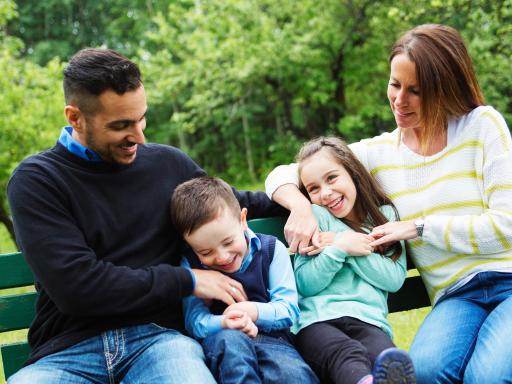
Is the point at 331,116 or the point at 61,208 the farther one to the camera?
the point at 331,116

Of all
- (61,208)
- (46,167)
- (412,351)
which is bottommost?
(412,351)

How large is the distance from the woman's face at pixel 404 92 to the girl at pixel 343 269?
29 centimetres

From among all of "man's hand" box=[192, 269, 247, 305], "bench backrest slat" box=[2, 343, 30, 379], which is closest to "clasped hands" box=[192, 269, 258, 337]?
"man's hand" box=[192, 269, 247, 305]

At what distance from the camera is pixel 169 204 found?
8.54 feet

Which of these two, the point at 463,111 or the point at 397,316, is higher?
the point at 463,111

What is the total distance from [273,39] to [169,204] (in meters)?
11.7

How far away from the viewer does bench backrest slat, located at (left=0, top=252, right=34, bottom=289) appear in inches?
101

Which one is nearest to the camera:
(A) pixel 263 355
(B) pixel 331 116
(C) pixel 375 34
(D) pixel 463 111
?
(A) pixel 263 355

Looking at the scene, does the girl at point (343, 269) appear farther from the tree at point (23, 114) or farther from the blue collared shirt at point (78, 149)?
the tree at point (23, 114)

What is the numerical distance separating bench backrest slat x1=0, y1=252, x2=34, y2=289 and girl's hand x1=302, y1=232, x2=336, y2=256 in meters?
1.17

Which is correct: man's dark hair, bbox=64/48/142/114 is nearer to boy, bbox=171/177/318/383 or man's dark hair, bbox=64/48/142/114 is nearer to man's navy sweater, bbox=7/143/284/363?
man's navy sweater, bbox=7/143/284/363

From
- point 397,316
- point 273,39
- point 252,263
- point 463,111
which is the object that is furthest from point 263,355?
point 273,39

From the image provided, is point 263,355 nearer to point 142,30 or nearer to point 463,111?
point 463,111

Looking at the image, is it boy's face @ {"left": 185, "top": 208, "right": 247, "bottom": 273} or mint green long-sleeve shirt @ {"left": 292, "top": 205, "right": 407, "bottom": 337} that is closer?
boy's face @ {"left": 185, "top": 208, "right": 247, "bottom": 273}
